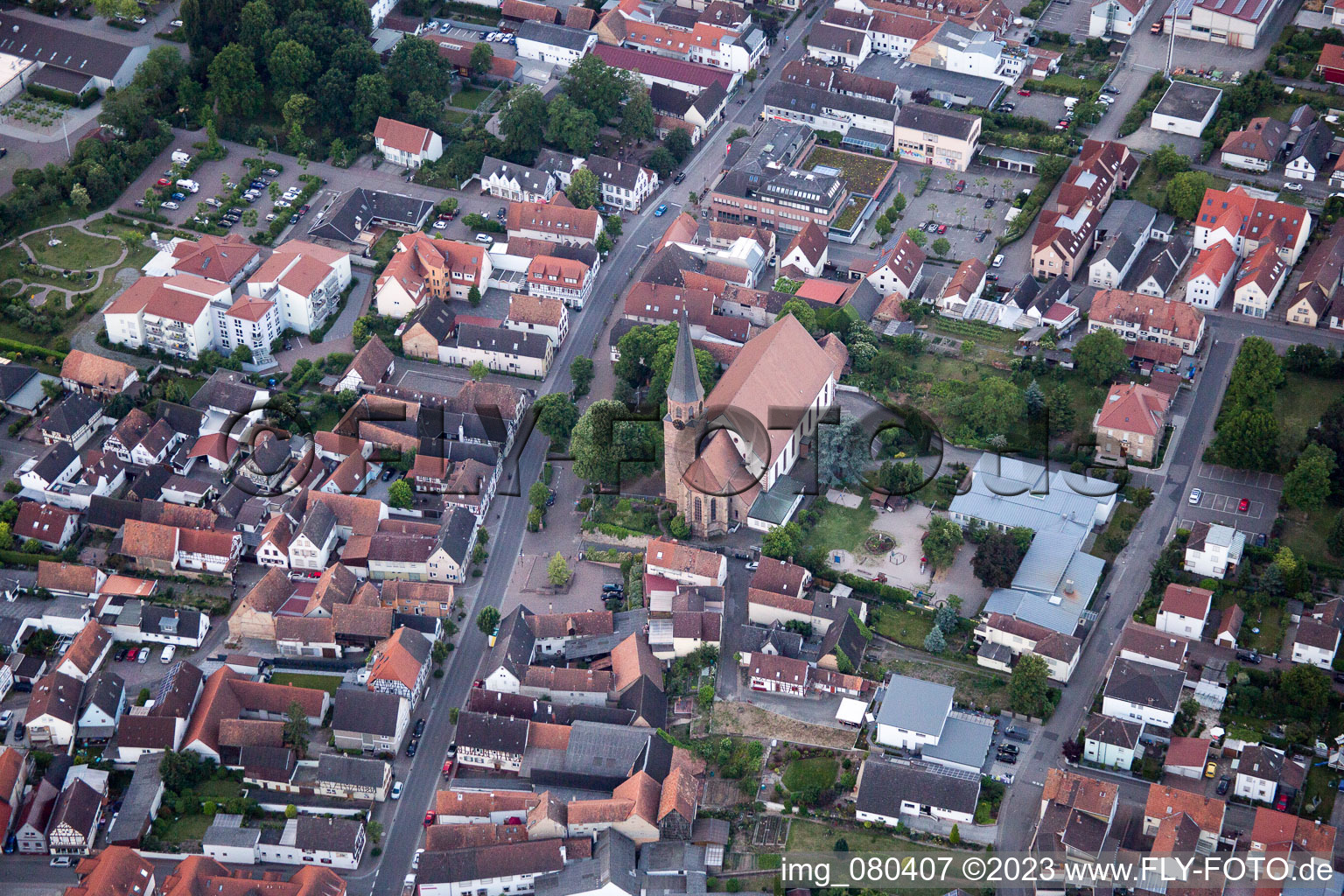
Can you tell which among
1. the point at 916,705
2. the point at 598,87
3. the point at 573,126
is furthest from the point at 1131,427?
the point at 598,87

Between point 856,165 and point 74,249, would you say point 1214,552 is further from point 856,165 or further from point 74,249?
point 74,249

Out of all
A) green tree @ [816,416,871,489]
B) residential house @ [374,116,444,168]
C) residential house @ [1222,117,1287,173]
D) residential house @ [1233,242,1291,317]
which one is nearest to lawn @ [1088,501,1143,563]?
green tree @ [816,416,871,489]

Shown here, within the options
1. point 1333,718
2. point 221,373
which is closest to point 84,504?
point 221,373

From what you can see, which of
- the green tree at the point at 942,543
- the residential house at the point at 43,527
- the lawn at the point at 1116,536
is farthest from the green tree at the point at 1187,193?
the residential house at the point at 43,527

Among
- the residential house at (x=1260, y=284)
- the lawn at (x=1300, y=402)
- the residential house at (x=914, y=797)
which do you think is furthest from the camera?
the residential house at (x=1260, y=284)

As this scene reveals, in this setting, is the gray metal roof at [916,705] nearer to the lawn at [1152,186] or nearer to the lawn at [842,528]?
the lawn at [842,528]

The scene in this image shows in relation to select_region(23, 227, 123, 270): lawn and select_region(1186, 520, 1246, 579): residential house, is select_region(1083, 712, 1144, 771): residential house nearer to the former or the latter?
select_region(1186, 520, 1246, 579): residential house
